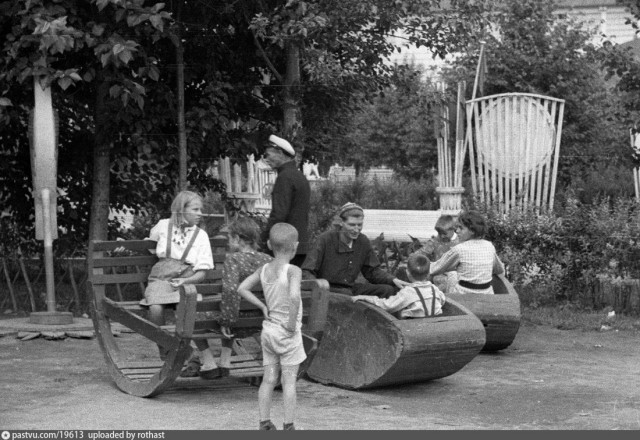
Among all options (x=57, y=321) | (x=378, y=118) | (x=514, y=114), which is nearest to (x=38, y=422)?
(x=57, y=321)

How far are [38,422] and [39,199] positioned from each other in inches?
176

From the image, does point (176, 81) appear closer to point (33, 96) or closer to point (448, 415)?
point (33, 96)

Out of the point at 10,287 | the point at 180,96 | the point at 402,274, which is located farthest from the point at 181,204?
the point at 10,287

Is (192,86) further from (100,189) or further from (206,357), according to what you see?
(206,357)

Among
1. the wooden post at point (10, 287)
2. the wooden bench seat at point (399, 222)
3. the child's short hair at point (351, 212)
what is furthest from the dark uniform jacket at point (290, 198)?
the wooden bench seat at point (399, 222)

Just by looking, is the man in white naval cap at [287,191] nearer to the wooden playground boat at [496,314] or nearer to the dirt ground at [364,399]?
the dirt ground at [364,399]

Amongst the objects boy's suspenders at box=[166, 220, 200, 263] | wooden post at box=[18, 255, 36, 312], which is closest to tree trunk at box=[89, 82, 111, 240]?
wooden post at box=[18, 255, 36, 312]

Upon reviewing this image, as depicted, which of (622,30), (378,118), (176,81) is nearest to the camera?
(176,81)

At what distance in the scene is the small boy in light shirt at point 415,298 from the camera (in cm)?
899

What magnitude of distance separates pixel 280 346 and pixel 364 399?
57.3 inches

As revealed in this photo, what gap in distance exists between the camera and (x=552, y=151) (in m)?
14.9

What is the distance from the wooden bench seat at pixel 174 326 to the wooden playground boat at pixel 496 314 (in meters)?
1.90

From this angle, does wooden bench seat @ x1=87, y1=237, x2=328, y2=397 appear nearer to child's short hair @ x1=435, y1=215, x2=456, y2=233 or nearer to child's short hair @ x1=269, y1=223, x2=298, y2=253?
child's short hair @ x1=269, y1=223, x2=298, y2=253

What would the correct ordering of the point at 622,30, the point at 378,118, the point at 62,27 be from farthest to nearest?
the point at 622,30 → the point at 378,118 → the point at 62,27
